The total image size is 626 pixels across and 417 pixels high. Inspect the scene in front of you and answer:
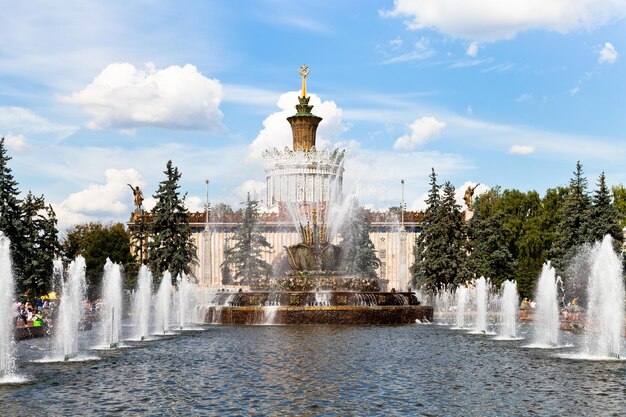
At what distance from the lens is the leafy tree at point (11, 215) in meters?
37.5

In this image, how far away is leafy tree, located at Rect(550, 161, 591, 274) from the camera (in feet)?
147

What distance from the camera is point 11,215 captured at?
38.0m

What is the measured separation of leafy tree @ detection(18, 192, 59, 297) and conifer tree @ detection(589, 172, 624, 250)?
1195 inches

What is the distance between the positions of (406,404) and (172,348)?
10.3 m

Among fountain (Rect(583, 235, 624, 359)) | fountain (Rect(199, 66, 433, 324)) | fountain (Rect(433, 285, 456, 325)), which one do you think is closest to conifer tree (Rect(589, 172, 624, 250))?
fountain (Rect(433, 285, 456, 325))

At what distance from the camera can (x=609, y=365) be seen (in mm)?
16781

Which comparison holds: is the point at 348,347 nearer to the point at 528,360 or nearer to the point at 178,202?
the point at 528,360

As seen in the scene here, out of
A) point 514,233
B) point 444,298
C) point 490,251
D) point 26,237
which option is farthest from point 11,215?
point 514,233

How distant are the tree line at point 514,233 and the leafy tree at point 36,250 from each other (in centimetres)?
2401

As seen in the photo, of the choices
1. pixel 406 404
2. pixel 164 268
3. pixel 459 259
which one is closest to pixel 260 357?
pixel 406 404

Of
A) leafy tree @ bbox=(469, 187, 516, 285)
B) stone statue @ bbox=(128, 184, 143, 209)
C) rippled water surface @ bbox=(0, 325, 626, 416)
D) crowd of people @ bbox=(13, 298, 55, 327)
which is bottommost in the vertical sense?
rippled water surface @ bbox=(0, 325, 626, 416)

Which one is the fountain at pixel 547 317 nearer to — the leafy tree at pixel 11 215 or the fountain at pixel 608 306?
the fountain at pixel 608 306

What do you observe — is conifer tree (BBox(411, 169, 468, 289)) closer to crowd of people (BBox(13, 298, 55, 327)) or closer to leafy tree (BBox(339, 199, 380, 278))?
leafy tree (BBox(339, 199, 380, 278))

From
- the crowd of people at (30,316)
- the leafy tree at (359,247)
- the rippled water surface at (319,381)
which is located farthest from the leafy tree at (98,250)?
the rippled water surface at (319,381)
